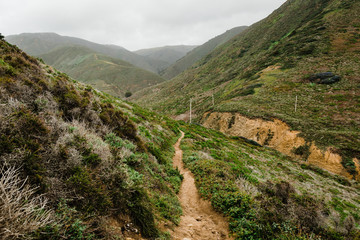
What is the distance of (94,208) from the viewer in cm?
308

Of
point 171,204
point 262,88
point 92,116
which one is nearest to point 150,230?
point 171,204

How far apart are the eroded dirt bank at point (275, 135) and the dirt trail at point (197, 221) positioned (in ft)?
71.4

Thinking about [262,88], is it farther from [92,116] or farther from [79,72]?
[79,72]

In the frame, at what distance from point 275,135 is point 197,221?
1041 inches

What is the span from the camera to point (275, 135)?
89.7 ft

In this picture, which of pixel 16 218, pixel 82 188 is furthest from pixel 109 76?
pixel 16 218

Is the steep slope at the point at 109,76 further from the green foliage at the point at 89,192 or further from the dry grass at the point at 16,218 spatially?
the dry grass at the point at 16,218

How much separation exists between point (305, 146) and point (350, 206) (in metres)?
12.2

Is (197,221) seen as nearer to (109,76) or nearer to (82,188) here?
(82,188)

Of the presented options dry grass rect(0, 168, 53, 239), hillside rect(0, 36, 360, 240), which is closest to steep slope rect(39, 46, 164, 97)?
hillside rect(0, 36, 360, 240)

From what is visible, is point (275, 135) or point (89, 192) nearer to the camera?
point (89, 192)

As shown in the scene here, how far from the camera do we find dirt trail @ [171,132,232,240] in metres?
5.00

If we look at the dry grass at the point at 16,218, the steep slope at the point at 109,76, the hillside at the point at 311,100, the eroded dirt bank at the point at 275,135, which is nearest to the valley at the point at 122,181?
the dry grass at the point at 16,218

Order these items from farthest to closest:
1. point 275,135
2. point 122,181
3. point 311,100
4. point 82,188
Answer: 1. point 311,100
2. point 275,135
3. point 122,181
4. point 82,188
